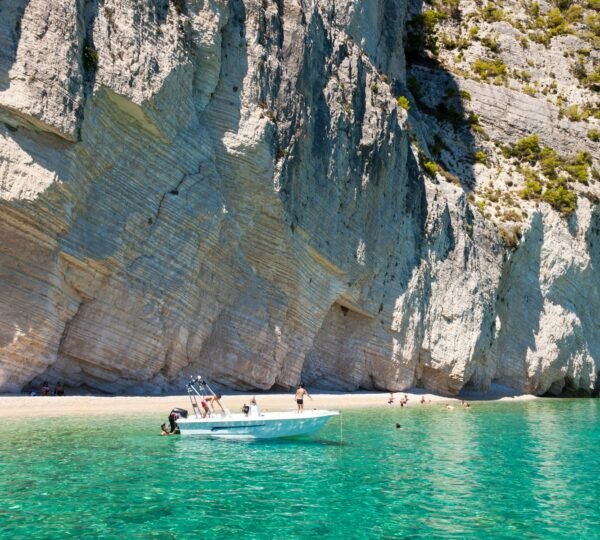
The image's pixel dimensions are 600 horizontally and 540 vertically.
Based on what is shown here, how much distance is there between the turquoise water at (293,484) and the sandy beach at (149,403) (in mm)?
1468

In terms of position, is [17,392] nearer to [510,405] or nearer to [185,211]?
[185,211]

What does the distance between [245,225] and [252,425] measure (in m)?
12.9

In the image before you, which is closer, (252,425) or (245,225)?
(252,425)

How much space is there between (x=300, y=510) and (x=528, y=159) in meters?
45.2

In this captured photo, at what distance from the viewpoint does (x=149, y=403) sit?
24781mm

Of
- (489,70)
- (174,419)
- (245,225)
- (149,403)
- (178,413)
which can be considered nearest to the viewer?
(174,419)

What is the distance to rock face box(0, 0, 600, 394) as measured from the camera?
76.8ft

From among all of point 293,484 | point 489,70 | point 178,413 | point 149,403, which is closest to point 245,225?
point 149,403

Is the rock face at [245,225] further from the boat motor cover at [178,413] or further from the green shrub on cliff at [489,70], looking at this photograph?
the green shrub on cliff at [489,70]

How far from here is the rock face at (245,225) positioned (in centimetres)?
2341

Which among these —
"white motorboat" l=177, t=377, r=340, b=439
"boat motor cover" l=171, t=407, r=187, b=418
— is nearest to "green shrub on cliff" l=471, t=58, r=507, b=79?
"white motorboat" l=177, t=377, r=340, b=439

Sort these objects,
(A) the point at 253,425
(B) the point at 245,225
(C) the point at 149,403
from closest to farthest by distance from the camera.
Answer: (A) the point at 253,425 < (C) the point at 149,403 < (B) the point at 245,225

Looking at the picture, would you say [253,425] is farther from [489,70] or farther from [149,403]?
[489,70]

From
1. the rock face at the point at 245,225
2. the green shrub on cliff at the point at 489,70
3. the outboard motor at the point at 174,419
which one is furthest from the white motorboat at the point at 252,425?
the green shrub on cliff at the point at 489,70
